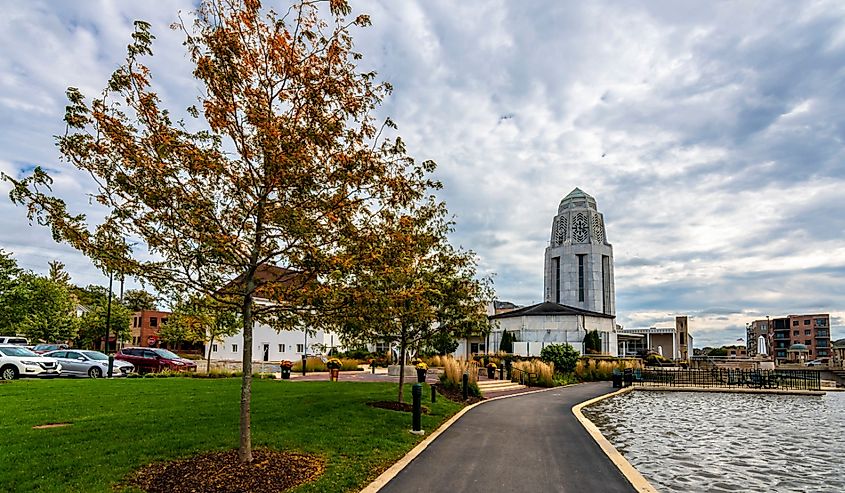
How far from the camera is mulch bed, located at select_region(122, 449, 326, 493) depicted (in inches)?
296

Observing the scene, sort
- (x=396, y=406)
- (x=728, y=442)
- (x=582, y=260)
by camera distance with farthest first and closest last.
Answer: (x=582, y=260) < (x=396, y=406) < (x=728, y=442)

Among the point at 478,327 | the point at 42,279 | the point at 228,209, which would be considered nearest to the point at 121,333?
the point at 42,279

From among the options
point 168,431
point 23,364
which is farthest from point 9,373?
point 168,431

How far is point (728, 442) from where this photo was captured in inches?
540

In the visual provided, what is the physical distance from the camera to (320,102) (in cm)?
887

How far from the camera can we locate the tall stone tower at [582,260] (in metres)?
85.0

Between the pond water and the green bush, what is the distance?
10.0m

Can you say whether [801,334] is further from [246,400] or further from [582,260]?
[246,400]

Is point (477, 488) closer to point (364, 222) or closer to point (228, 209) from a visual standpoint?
point (364, 222)

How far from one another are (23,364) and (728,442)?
2695cm

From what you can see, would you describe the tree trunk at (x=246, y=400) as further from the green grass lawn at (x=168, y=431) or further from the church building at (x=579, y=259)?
the church building at (x=579, y=259)

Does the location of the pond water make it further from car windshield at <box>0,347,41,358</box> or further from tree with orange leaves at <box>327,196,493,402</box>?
car windshield at <box>0,347,41,358</box>

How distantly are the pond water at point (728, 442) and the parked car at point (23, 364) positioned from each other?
23.3 meters

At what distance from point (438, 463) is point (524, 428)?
493 centimetres
